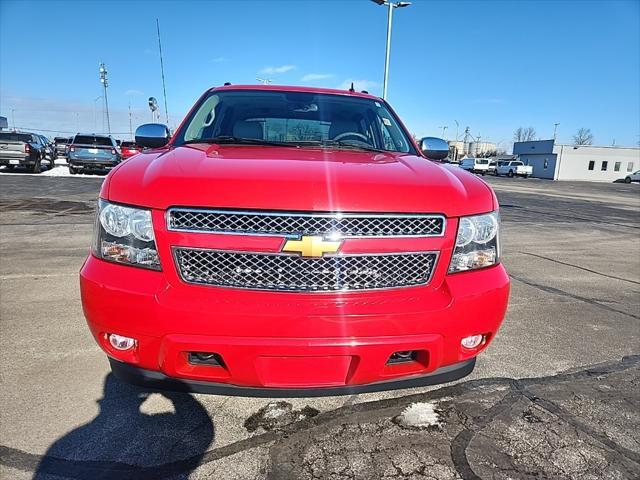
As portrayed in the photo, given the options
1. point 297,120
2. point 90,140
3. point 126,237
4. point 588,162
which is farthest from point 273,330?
point 588,162

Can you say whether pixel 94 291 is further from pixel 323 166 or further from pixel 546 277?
pixel 546 277

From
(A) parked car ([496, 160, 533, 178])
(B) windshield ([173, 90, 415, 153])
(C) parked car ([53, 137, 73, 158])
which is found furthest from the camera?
(A) parked car ([496, 160, 533, 178])

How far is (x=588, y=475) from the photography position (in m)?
1.98

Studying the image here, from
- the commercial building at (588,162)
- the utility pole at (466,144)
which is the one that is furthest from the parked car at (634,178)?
the utility pole at (466,144)

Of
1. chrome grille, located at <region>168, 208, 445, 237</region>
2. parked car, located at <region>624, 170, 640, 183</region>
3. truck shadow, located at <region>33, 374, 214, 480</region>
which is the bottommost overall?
parked car, located at <region>624, 170, 640, 183</region>

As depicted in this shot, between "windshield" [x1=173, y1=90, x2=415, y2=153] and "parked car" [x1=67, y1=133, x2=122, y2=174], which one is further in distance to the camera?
"parked car" [x1=67, y1=133, x2=122, y2=174]

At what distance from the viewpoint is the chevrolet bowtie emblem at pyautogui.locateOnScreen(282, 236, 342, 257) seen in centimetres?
184

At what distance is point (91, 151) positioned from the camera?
2031cm

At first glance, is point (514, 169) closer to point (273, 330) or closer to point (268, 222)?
point (268, 222)

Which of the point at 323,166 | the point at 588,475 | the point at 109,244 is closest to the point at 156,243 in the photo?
the point at 109,244

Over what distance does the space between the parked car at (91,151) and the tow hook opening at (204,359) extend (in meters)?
21.2

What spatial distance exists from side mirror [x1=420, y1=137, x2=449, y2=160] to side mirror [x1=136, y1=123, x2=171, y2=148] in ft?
6.61

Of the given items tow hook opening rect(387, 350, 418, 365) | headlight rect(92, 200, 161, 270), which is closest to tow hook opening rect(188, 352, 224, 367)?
headlight rect(92, 200, 161, 270)

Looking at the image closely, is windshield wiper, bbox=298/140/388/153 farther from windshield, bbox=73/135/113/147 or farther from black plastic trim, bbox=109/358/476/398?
windshield, bbox=73/135/113/147
